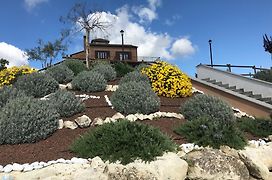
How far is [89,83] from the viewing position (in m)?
11.5

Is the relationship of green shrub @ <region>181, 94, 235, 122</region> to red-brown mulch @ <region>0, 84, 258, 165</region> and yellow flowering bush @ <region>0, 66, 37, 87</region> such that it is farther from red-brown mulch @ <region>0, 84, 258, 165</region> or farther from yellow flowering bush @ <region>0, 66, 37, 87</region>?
yellow flowering bush @ <region>0, 66, 37, 87</region>

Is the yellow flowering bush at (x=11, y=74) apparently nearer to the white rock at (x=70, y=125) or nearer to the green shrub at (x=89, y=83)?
the green shrub at (x=89, y=83)

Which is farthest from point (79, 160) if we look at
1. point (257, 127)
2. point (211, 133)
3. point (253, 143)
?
point (257, 127)

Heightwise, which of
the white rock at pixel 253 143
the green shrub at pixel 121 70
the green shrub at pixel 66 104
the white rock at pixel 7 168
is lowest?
the white rock at pixel 7 168

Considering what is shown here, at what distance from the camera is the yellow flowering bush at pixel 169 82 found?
11660 millimetres

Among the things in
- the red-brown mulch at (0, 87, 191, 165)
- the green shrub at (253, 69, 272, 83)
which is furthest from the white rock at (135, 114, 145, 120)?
the green shrub at (253, 69, 272, 83)

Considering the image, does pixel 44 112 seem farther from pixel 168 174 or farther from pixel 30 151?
pixel 168 174

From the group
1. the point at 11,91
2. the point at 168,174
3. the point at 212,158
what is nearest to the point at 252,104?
the point at 212,158

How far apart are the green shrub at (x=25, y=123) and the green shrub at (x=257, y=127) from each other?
5095 millimetres

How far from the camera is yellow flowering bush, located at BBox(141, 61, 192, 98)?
11.7 metres

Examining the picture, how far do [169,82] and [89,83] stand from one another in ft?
9.42

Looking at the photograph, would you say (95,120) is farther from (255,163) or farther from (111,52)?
(111,52)

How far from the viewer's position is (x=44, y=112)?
23.8ft

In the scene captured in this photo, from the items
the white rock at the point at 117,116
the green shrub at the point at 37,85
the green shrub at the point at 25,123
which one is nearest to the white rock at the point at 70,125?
the green shrub at the point at 25,123
